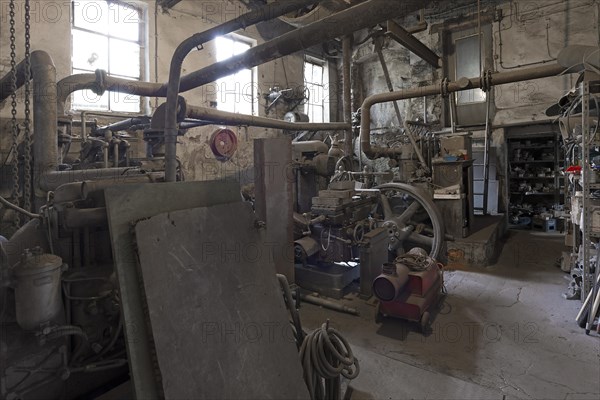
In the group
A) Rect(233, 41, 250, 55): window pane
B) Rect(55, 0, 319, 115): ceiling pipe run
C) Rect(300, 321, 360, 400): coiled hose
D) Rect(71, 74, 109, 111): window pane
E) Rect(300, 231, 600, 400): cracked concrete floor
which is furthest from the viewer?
Rect(233, 41, 250, 55): window pane

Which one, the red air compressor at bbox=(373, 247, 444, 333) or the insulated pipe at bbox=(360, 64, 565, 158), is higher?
the insulated pipe at bbox=(360, 64, 565, 158)

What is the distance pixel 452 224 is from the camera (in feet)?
15.9

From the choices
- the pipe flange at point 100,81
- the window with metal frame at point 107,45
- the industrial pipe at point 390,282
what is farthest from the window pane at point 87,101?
the industrial pipe at point 390,282

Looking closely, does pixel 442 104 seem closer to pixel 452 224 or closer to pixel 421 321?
pixel 452 224

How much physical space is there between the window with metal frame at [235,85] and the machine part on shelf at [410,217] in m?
3.23

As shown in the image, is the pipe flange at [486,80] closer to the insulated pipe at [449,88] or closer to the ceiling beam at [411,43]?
the insulated pipe at [449,88]

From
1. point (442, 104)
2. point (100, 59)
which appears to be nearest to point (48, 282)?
point (100, 59)

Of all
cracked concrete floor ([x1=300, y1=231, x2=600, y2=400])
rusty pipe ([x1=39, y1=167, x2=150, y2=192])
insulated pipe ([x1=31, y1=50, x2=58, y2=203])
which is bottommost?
cracked concrete floor ([x1=300, y1=231, x2=600, y2=400])

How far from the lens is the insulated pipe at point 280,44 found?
171cm

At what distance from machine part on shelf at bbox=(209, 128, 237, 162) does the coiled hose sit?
4479mm

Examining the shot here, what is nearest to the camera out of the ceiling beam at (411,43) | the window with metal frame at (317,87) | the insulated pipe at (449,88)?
the insulated pipe at (449,88)

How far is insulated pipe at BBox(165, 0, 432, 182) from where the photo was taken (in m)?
1.71

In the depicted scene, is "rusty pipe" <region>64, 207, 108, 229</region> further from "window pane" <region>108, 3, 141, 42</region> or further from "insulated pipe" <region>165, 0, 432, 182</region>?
"window pane" <region>108, 3, 141, 42</region>

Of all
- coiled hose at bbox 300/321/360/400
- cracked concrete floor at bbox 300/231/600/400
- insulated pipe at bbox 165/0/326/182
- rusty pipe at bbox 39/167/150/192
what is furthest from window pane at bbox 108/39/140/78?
coiled hose at bbox 300/321/360/400
